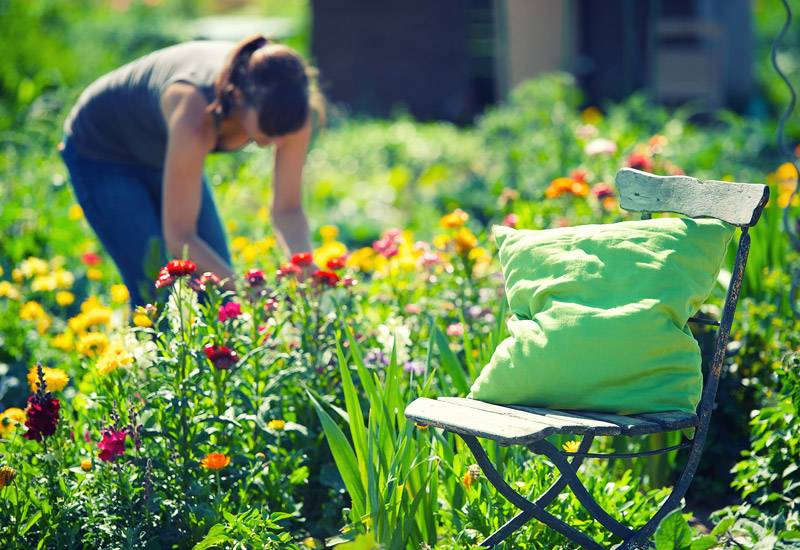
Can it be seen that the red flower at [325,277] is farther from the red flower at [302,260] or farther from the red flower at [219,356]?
the red flower at [219,356]

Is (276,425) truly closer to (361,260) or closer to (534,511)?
(534,511)

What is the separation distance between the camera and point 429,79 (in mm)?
10828

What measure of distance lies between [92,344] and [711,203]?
1.64m

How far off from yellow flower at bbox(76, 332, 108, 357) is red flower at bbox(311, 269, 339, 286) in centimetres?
60

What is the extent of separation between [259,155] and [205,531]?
156 inches

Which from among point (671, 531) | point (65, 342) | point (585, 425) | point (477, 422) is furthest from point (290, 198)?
point (671, 531)

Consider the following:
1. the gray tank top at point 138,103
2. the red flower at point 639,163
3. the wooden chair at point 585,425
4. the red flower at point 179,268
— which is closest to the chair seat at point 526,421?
the wooden chair at point 585,425

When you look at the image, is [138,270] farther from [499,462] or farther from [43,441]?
[499,462]

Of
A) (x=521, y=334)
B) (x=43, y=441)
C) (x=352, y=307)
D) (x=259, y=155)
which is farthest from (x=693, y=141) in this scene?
(x=43, y=441)

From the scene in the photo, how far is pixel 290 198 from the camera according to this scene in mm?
3332

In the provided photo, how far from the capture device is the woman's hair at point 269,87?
9.08ft

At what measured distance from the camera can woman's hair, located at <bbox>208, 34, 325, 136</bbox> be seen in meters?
2.77

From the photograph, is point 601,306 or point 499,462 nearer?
point 601,306

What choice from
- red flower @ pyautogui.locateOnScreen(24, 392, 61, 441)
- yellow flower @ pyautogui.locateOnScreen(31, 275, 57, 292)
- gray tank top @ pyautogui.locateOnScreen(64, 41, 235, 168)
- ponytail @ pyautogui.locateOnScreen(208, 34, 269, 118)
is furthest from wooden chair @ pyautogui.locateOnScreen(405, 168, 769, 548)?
yellow flower @ pyautogui.locateOnScreen(31, 275, 57, 292)
